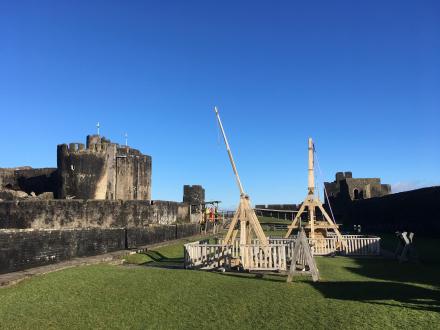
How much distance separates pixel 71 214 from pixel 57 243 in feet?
14.1

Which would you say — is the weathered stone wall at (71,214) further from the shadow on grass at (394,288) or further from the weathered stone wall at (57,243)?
the shadow on grass at (394,288)

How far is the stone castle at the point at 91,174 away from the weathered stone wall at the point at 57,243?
13.8 feet

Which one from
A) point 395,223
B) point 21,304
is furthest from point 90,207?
point 395,223

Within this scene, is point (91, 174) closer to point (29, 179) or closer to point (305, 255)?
point (29, 179)

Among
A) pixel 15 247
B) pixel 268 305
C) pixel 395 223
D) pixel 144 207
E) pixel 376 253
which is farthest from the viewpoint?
pixel 395 223

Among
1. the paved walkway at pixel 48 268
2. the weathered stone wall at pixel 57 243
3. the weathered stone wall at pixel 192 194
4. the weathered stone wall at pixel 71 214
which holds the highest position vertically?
the weathered stone wall at pixel 192 194

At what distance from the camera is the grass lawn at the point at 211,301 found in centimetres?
573

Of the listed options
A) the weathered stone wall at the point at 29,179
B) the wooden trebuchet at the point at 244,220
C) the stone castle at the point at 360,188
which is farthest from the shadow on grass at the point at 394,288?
the stone castle at the point at 360,188

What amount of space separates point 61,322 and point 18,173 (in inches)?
808

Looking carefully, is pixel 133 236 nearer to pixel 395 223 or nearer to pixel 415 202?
pixel 415 202

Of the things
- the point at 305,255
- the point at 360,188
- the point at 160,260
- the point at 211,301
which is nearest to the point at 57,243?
the point at 160,260

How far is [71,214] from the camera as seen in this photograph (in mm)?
15445

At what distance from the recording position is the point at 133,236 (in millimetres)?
16656

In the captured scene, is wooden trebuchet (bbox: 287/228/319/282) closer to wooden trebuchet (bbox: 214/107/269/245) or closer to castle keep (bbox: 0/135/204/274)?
wooden trebuchet (bbox: 214/107/269/245)
